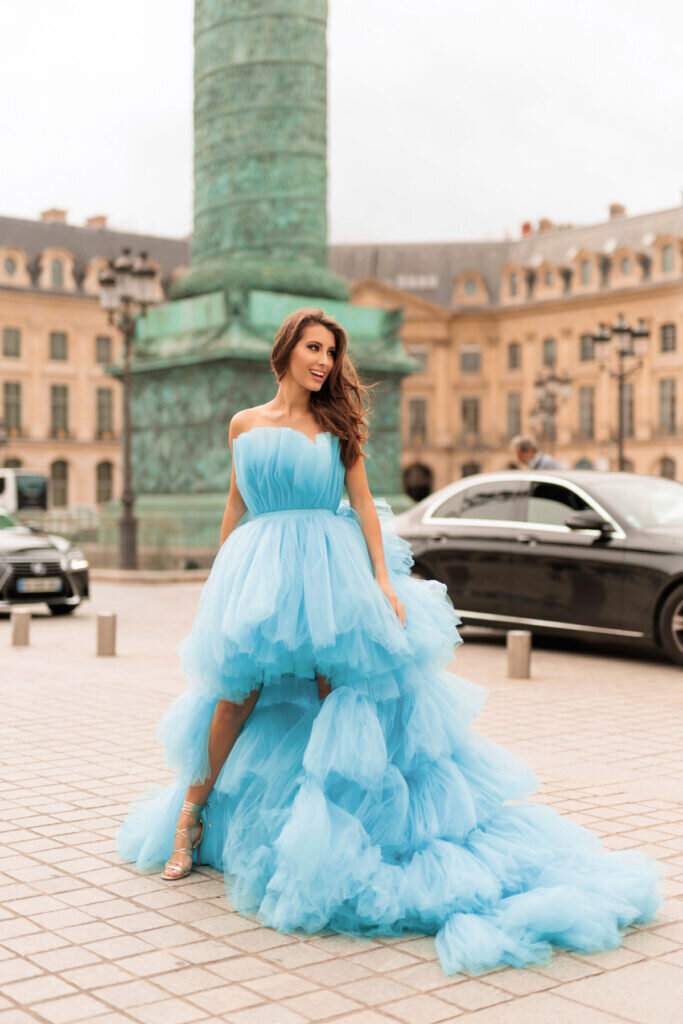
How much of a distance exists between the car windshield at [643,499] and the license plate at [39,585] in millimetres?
6964

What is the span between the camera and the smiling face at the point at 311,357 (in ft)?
15.4

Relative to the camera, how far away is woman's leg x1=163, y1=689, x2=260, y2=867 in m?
4.60

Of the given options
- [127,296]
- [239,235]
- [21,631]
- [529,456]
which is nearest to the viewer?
[21,631]

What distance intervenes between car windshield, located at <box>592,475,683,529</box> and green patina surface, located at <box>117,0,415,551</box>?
41.0 feet

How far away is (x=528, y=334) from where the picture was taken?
78188 mm

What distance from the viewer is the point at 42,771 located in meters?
6.54

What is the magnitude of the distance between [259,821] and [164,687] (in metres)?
5.15

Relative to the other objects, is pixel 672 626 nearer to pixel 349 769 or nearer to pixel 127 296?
pixel 349 769

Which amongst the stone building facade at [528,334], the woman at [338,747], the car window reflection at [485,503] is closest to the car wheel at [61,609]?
the car window reflection at [485,503]

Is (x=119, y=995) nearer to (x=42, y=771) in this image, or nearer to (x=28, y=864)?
(x=28, y=864)

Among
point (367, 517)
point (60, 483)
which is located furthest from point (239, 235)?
point (60, 483)

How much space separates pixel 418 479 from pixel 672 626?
6981cm

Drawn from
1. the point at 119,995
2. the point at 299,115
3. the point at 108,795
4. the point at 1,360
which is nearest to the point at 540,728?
the point at 108,795

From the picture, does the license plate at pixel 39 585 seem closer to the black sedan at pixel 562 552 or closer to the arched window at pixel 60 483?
the black sedan at pixel 562 552
